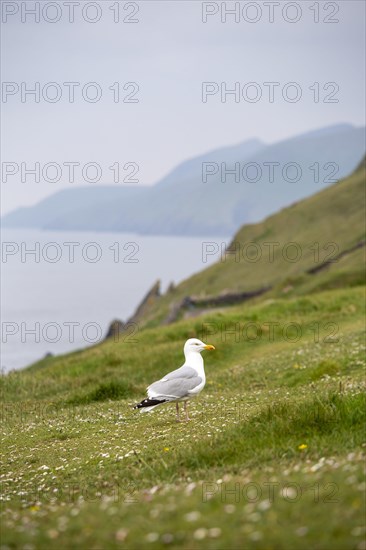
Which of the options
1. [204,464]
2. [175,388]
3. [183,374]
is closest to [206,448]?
[204,464]

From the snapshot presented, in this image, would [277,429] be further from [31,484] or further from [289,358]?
[289,358]

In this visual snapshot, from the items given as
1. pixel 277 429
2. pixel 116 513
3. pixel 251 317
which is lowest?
pixel 251 317

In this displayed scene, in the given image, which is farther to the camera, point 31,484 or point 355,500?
point 31,484

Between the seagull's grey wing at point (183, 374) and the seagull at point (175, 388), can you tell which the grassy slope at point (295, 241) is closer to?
the seagull's grey wing at point (183, 374)

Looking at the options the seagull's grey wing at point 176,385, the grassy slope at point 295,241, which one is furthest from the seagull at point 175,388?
the grassy slope at point 295,241

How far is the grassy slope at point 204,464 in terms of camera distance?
8.95 metres

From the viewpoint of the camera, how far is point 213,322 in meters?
43.4

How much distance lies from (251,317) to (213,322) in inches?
92.5

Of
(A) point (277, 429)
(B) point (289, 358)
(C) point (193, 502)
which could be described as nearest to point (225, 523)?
(C) point (193, 502)

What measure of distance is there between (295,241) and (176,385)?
7789cm

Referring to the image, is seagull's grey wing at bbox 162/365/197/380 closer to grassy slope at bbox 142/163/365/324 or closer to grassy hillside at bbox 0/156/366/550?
grassy hillside at bbox 0/156/366/550

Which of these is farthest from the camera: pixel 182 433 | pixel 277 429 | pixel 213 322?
pixel 213 322

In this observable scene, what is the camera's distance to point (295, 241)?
94688 millimetres

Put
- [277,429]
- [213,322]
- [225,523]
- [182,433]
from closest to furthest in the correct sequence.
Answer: [225,523]
[277,429]
[182,433]
[213,322]
